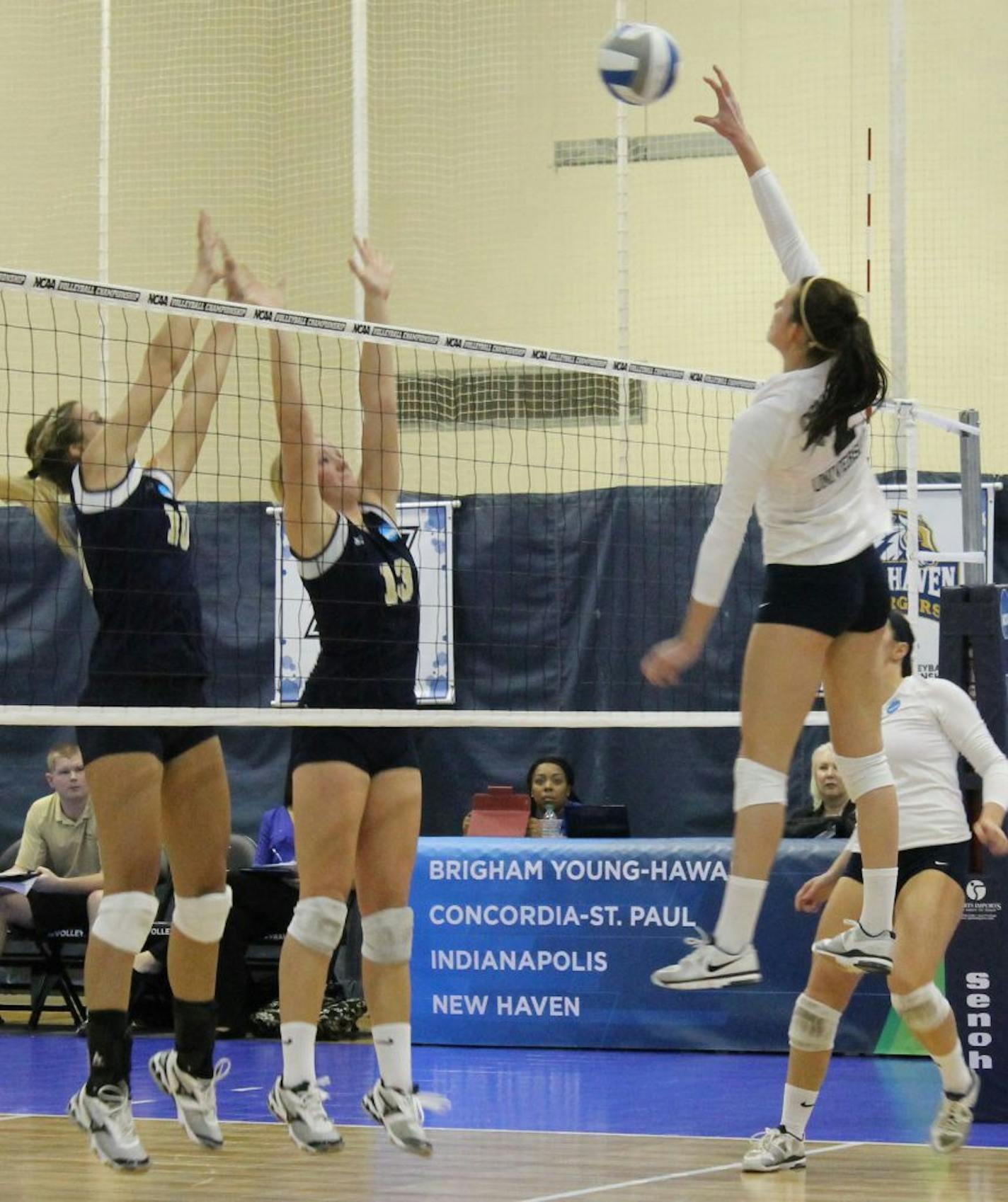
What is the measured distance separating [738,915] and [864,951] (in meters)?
0.56

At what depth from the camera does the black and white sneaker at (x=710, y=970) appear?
4766 millimetres

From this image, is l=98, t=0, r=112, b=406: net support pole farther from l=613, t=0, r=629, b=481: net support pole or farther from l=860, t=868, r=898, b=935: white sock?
l=860, t=868, r=898, b=935: white sock

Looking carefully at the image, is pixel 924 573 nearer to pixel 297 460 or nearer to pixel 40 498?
pixel 297 460

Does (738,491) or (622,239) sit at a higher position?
(622,239)

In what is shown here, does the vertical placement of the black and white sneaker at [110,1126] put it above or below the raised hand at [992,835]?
below

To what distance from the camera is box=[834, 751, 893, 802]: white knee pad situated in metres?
5.12

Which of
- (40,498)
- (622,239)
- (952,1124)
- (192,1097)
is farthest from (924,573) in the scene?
(40,498)

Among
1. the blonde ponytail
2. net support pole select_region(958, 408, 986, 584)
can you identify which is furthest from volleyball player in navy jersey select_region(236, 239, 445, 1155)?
net support pole select_region(958, 408, 986, 584)

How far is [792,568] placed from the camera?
488cm

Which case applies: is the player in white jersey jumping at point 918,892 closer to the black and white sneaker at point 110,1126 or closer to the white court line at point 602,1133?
the white court line at point 602,1133

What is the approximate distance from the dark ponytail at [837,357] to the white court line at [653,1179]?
2559 millimetres

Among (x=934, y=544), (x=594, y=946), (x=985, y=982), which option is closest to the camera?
(x=985, y=982)

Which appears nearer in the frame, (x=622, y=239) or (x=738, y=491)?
(x=738, y=491)

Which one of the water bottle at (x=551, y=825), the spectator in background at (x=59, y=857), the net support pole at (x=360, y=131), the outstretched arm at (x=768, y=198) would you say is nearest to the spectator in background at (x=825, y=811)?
the water bottle at (x=551, y=825)
